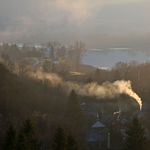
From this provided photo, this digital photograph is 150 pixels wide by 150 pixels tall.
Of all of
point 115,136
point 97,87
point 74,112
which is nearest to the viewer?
A: point 115,136

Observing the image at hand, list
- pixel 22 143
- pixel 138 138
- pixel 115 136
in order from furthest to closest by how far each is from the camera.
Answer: pixel 115 136 < pixel 138 138 < pixel 22 143

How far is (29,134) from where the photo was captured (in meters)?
14.8

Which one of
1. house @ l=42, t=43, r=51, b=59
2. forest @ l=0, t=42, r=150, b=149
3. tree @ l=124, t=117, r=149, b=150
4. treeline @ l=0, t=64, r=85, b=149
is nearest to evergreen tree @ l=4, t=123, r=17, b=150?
forest @ l=0, t=42, r=150, b=149

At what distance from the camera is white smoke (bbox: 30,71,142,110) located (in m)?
33.0

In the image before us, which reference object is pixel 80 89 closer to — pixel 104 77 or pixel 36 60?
pixel 104 77

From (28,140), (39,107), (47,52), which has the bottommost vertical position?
(39,107)

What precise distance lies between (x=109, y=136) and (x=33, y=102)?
11.5m

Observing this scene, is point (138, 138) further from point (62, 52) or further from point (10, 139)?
point (62, 52)

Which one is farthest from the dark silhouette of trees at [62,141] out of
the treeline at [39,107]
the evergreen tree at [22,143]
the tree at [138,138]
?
the tree at [138,138]

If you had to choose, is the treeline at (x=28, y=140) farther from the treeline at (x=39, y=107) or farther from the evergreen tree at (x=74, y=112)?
the evergreen tree at (x=74, y=112)

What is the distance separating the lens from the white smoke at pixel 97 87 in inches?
1298

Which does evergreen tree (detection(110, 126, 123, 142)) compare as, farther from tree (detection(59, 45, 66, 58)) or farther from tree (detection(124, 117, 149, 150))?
tree (detection(59, 45, 66, 58))

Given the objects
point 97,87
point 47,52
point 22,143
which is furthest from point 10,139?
point 47,52

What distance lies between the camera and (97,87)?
113ft
